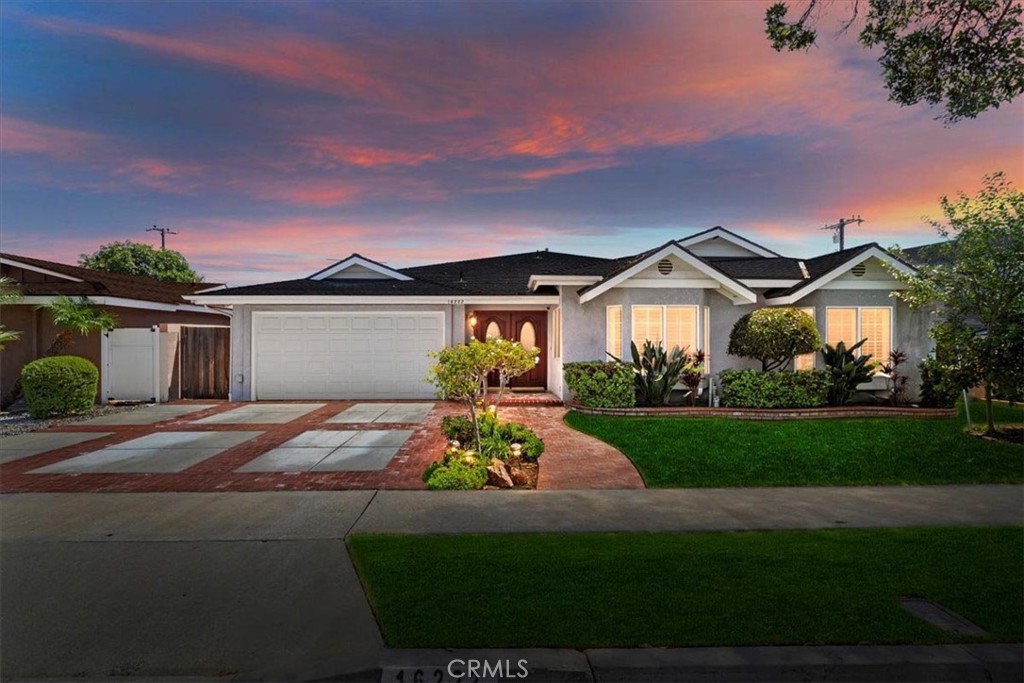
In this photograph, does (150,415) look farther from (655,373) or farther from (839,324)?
(839,324)

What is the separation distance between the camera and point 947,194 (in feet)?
38.3

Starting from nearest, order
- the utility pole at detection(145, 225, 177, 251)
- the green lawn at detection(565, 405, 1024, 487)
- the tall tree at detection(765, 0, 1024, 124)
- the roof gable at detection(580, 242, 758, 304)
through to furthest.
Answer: the tall tree at detection(765, 0, 1024, 124)
the green lawn at detection(565, 405, 1024, 487)
the roof gable at detection(580, 242, 758, 304)
the utility pole at detection(145, 225, 177, 251)

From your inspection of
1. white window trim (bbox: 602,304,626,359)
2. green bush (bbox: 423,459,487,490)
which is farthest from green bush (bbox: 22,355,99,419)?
white window trim (bbox: 602,304,626,359)

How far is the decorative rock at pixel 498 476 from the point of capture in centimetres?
786

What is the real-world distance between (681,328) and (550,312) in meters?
4.52

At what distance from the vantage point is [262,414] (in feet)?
46.1

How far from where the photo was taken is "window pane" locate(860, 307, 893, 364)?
15.0 meters

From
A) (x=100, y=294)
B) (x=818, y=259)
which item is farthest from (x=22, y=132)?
(x=818, y=259)

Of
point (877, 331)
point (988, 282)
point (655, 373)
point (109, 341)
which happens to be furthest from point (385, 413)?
point (988, 282)

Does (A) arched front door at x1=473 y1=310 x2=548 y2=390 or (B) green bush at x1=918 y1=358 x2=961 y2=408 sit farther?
(A) arched front door at x1=473 y1=310 x2=548 y2=390

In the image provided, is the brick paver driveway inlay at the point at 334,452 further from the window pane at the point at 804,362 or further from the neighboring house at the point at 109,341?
the window pane at the point at 804,362

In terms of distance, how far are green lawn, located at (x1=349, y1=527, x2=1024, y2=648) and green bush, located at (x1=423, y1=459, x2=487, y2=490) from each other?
199 cm

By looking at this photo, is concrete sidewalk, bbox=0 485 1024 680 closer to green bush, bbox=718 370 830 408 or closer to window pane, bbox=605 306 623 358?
green bush, bbox=718 370 830 408

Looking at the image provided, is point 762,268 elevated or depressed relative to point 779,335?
elevated
